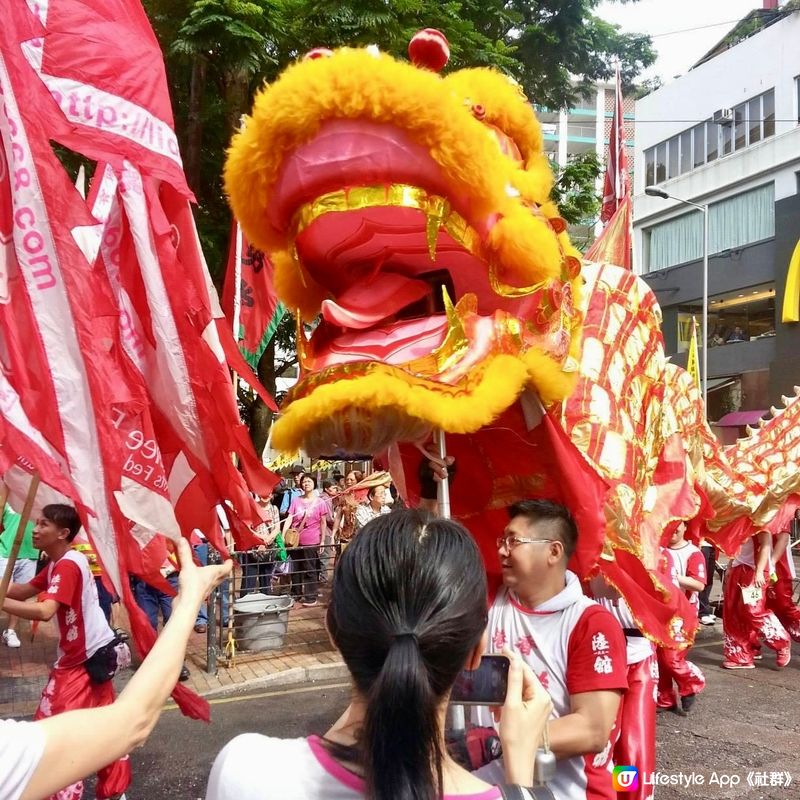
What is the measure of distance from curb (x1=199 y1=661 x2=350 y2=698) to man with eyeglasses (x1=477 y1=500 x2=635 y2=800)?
166 inches

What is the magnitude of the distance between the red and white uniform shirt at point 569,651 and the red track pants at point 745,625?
4824 millimetres

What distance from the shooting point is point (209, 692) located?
6.04m

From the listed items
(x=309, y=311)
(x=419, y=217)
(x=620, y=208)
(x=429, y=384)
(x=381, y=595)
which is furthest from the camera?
(x=620, y=208)

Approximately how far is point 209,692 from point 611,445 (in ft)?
14.1

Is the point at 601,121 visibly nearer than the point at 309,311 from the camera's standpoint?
No

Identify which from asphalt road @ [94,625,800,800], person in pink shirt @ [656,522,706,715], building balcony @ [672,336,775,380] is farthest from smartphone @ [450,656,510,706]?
building balcony @ [672,336,775,380]

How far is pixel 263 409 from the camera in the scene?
9.86m

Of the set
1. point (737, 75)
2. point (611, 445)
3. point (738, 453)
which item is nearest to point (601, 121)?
point (737, 75)

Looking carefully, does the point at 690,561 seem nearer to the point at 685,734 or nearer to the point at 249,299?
the point at 685,734

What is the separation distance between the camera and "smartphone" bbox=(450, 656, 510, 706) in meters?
1.39

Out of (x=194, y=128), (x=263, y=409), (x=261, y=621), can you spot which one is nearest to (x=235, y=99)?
(x=194, y=128)

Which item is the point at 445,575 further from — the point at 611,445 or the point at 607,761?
the point at 611,445

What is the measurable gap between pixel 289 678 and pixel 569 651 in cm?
474

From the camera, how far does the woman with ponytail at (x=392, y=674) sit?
103cm
